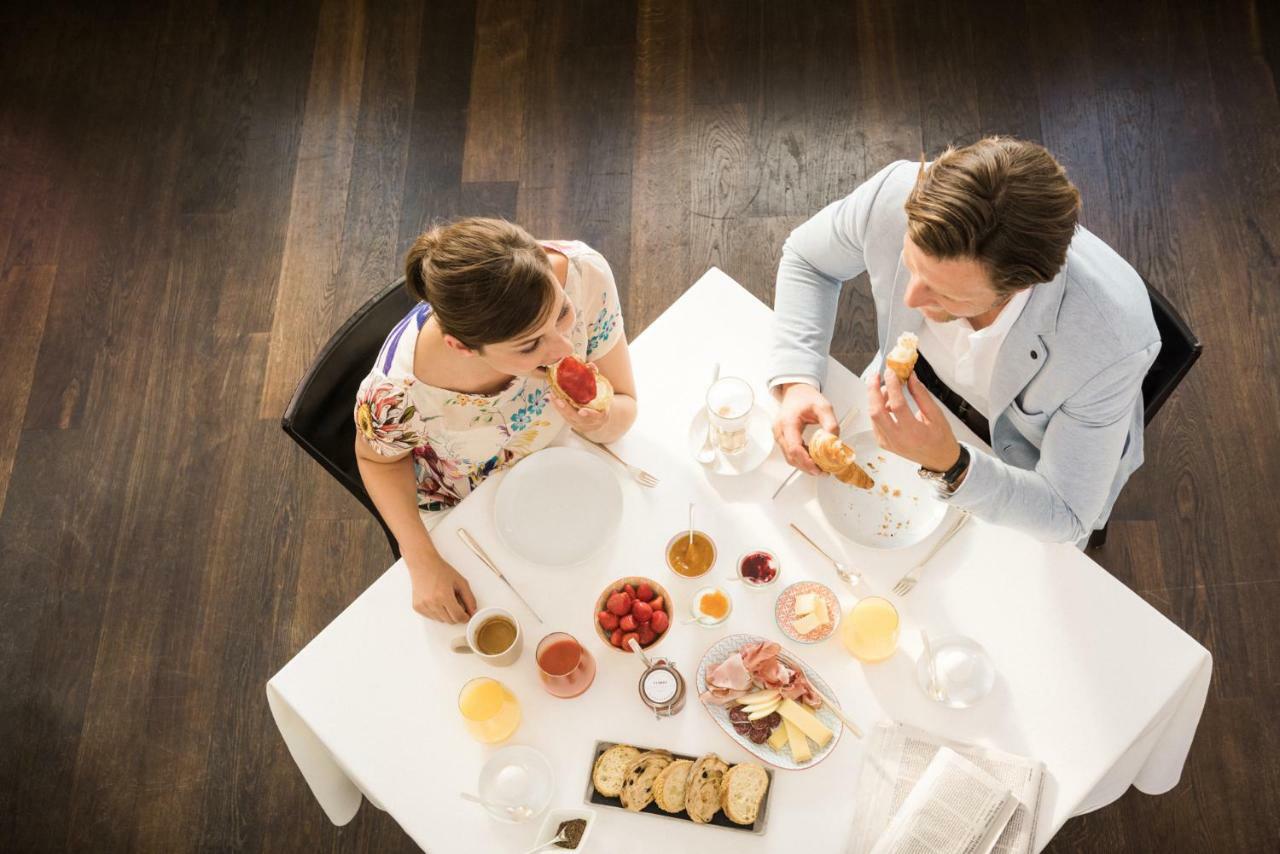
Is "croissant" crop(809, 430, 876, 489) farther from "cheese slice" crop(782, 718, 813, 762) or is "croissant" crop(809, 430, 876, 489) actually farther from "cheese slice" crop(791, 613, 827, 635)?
"cheese slice" crop(782, 718, 813, 762)

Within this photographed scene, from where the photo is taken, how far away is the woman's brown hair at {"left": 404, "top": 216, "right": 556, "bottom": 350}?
149 cm

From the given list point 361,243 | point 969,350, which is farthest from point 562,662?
point 361,243

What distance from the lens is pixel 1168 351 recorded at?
168 cm

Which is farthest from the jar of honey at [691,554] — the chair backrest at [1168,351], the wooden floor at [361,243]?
the wooden floor at [361,243]

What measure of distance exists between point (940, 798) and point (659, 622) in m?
0.53

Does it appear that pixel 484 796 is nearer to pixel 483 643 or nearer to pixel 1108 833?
pixel 483 643

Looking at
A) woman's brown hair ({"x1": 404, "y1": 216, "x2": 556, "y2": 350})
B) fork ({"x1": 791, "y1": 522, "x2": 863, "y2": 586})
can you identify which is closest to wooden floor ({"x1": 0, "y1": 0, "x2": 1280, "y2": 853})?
fork ({"x1": 791, "y1": 522, "x2": 863, "y2": 586})

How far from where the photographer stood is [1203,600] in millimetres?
2578

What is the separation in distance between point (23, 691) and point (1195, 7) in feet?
14.3

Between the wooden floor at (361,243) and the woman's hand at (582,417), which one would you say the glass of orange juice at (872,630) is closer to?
the woman's hand at (582,417)

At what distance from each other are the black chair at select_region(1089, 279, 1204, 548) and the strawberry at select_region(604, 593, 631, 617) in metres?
1.04

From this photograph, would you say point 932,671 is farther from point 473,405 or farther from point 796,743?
point 473,405

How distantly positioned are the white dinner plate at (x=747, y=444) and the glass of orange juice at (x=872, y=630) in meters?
0.33

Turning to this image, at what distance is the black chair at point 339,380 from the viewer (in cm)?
184
